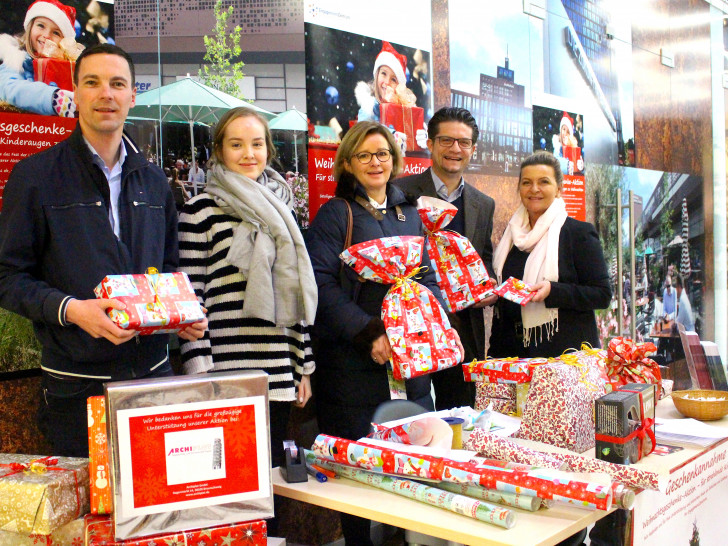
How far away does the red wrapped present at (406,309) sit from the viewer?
2.68m

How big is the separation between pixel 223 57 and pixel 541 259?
180cm

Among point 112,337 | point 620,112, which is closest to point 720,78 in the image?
point 620,112

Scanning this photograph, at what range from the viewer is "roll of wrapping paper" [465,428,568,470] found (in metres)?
1.92

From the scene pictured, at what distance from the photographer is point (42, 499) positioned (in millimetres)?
1680

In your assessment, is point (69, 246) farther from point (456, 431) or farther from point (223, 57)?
point (223, 57)

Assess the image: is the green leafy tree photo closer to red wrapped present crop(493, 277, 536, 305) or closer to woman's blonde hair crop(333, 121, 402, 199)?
woman's blonde hair crop(333, 121, 402, 199)

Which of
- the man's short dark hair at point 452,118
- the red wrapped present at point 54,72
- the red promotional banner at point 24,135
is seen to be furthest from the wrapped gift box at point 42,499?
the man's short dark hair at point 452,118

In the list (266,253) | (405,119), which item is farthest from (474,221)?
(266,253)

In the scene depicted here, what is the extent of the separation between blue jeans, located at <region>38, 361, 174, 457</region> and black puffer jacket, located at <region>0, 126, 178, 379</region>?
1.5 inches

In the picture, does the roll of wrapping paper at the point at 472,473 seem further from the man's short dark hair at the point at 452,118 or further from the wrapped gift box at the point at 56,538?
the man's short dark hair at the point at 452,118

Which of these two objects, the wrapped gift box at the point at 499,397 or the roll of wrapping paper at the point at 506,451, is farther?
the wrapped gift box at the point at 499,397

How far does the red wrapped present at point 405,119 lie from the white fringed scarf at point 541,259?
0.84 metres

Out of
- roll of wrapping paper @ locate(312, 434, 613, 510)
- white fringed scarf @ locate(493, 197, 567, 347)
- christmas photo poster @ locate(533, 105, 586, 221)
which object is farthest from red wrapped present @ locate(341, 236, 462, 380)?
christmas photo poster @ locate(533, 105, 586, 221)

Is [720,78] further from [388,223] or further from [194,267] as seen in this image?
[194,267]
